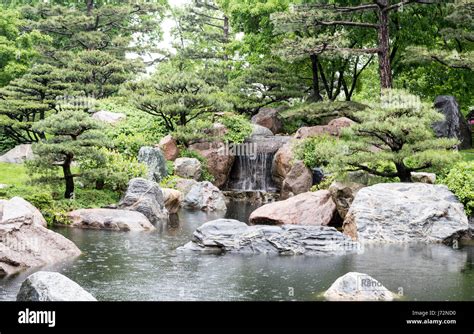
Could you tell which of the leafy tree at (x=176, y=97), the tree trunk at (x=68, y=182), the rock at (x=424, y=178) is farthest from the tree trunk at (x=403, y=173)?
the leafy tree at (x=176, y=97)

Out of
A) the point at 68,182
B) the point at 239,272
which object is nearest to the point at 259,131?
the point at 68,182

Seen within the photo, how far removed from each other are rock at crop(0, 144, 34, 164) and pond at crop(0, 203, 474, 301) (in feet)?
35.8

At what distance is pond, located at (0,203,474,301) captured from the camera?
33.3 feet

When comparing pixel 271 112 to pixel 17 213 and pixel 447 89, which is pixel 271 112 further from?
pixel 17 213

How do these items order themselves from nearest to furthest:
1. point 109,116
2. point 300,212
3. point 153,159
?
point 300,212 < point 153,159 < point 109,116

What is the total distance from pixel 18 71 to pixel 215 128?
32.4 ft

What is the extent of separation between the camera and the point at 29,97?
25578mm

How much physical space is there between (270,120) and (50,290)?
850 inches

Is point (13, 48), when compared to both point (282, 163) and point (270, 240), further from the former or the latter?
point (270, 240)

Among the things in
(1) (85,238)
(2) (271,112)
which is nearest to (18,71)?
(2) (271,112)

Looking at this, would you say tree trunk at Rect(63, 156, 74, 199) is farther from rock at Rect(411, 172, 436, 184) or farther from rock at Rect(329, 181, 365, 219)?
rock at Rect(411, 172, 436, 184)

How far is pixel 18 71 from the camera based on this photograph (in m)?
29.9

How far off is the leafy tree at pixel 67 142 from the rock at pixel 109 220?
1683 millimetres

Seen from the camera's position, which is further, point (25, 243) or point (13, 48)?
point (13, 48)
